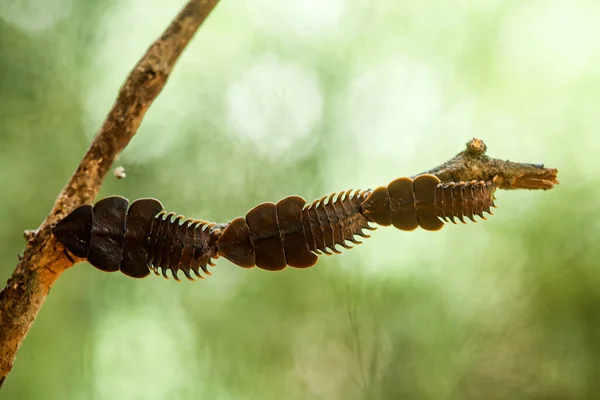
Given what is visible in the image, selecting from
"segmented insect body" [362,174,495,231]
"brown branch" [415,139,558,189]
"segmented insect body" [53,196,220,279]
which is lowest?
"segmented insect body" [53,196,220,279]

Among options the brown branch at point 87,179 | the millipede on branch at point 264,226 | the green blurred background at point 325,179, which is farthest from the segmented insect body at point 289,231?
the green blurred background at point 325,179

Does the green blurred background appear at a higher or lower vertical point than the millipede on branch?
higher

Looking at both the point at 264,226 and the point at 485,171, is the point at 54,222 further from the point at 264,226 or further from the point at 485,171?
the point at 485,171

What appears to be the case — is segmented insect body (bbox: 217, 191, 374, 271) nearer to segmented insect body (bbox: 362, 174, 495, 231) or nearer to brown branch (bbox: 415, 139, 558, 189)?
segmented insect body (bbox: 362, 174, 495, 231)

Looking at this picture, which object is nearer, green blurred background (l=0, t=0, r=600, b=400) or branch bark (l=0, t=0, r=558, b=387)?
branch bark (l=0, t=0, r=558, b=387)

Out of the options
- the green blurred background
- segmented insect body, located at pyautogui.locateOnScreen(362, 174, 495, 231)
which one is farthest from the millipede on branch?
the green blurred background

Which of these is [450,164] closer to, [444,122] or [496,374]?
[444,122]

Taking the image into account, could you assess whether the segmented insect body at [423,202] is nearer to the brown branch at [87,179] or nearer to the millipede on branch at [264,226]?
the millipede on branch at [264,226]
